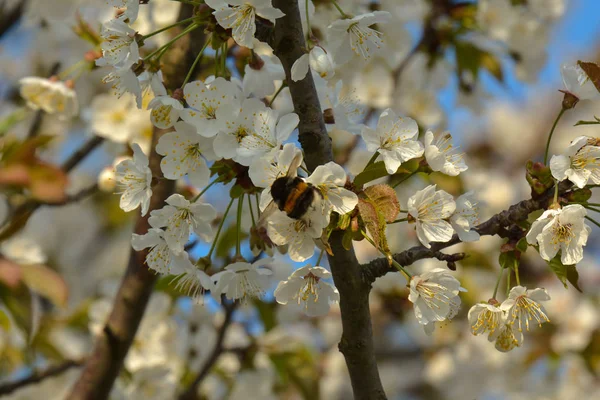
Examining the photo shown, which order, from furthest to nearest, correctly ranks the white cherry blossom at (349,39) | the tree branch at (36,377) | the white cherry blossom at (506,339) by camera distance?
the tree branch at (36,377)
the white cherry blossom at (349,39)
the white cherry blossom at (506,339)

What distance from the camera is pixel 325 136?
1.15 meters

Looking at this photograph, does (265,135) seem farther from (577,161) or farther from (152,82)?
(577,161)

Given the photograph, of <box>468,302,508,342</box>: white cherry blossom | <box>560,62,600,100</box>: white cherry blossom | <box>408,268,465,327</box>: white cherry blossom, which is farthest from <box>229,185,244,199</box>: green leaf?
<box>560,62,600,100</box>: white cherry blossom

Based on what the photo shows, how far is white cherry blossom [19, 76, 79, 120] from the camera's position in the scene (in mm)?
2141

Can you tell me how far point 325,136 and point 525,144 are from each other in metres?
6.93

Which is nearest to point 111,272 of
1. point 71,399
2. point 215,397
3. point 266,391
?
point 215,397

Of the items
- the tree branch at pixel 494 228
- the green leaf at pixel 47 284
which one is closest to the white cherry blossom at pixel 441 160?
the tree branch at pixel 494 228

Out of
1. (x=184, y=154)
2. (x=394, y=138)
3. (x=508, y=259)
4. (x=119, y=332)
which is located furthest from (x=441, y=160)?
(x=119, y=332)

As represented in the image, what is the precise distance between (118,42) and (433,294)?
2.32 ft

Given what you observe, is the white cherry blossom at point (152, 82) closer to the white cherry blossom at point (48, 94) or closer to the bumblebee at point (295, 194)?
the bumblebee at point (295, 194)

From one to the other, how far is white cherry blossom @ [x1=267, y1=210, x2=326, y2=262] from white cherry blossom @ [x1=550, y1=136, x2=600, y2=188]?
1.37ft

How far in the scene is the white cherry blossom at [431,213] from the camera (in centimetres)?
119

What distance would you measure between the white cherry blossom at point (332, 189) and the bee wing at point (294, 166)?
0.02 m

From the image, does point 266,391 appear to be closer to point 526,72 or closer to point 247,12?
point 526,72
